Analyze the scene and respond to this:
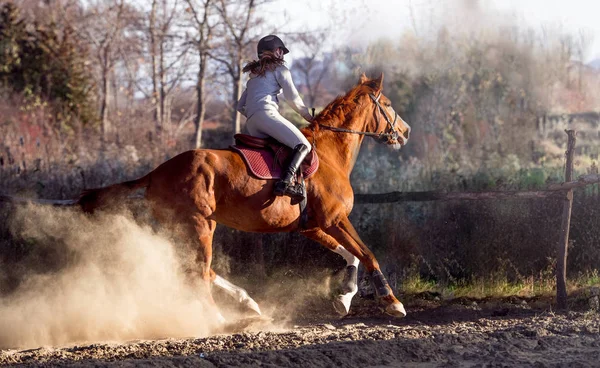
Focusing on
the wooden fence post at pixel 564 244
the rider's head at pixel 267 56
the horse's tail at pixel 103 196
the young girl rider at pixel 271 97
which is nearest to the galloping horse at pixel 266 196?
the horse's tail at pixel 103 196

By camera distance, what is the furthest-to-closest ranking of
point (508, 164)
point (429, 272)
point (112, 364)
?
point (508, 164)
point (429, 272)
point (112, 364)

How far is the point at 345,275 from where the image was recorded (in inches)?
336

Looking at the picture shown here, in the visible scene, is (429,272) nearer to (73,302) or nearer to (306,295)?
(306,295)

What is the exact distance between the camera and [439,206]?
37.7ft

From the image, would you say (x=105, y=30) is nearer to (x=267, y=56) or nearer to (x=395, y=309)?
(x=267, y=56)

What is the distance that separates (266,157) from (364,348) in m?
2.31

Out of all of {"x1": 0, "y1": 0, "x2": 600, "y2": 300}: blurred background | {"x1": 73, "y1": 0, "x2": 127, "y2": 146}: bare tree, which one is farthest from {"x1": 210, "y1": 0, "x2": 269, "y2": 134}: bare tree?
{"x1": 73, "y1": 0, "x2": 127, "y2": 146}: bare tree

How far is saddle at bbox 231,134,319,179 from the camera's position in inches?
314

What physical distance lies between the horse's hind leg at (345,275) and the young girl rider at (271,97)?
744 millimetres

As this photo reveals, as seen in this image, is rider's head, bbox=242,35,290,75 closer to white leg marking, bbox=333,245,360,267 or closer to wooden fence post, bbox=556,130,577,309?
white leg marking, bbox=333,245,360,267

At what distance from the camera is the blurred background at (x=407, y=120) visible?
35.8ft

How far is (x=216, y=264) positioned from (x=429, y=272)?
9.64 feet

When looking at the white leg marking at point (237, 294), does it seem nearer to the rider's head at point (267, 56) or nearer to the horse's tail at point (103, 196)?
the horse's tail at point (103, 196)

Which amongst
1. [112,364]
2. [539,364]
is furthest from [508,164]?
[112,364]
